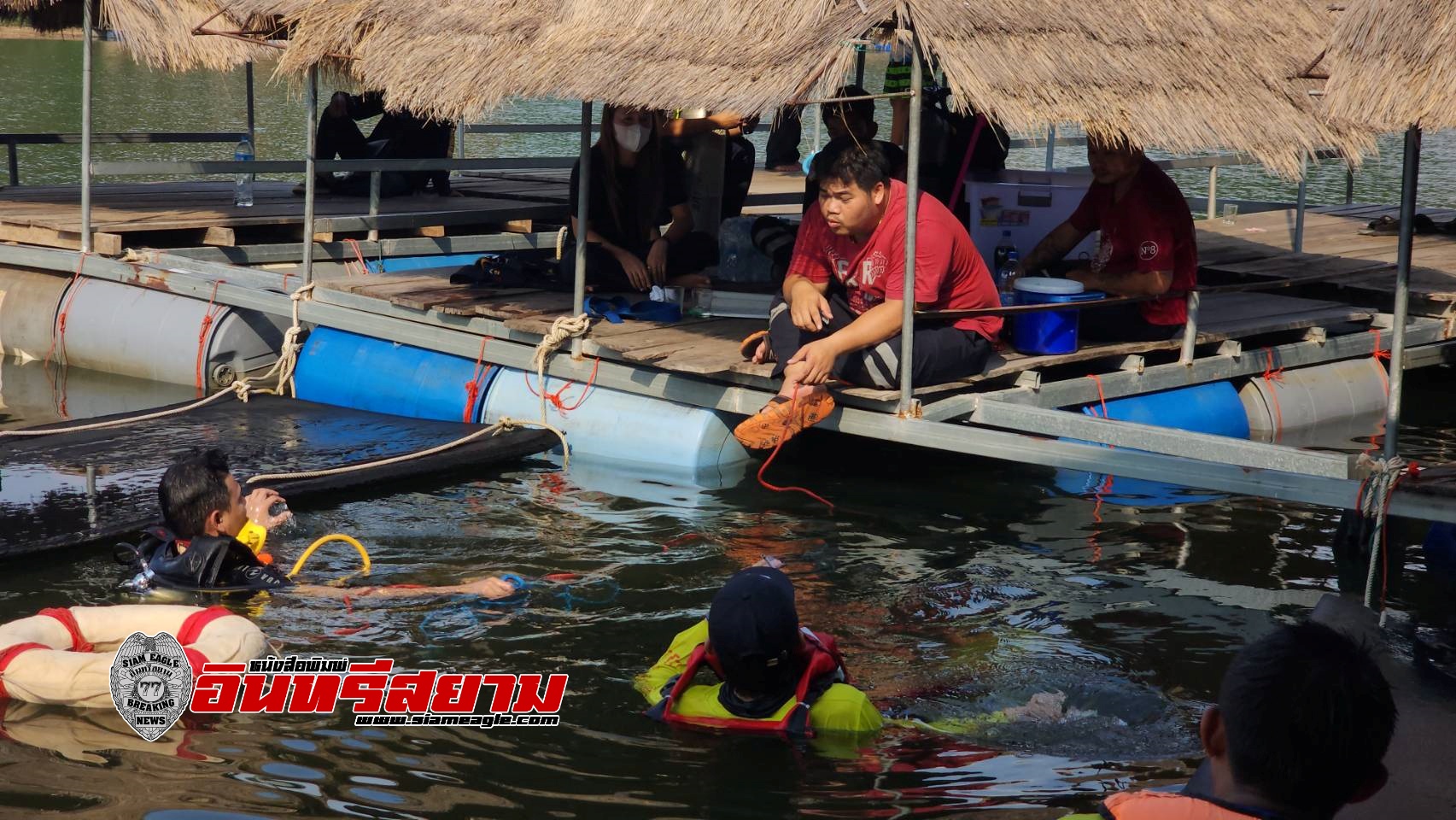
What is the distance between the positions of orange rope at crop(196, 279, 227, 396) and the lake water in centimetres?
110

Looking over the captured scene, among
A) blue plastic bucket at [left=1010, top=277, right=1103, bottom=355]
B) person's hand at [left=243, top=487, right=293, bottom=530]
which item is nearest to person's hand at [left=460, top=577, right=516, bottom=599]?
person's hand at [left=243, top=487, right=293, bottom=530]

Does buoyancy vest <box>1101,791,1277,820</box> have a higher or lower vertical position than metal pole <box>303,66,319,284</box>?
lower

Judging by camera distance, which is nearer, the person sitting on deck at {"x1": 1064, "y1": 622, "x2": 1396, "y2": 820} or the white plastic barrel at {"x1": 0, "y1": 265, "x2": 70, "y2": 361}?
the person sitting on deck at {"x1": 1064, "y1": 622, "x2": 1396, "y2": 820}

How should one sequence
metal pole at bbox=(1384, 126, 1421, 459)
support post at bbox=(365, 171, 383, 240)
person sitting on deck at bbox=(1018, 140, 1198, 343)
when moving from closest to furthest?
1. metal pole at bbox=(1384, 126, 1421, 459)
2. person sitting on deck at bbox=(1018, 140, 1198, 343)
3. support post at bbox=(365, 171, 383, 240)

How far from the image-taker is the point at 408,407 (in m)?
9.69

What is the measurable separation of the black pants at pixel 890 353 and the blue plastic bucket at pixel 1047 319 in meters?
0.53

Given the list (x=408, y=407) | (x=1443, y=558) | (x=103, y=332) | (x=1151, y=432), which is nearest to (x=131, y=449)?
(x=408, y=407)

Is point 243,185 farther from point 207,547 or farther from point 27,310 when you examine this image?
point 207,547

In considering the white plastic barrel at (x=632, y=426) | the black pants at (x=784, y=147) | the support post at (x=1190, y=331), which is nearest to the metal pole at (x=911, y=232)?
the white plastic barrel at (x=632, y=426)

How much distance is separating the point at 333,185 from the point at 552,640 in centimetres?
950

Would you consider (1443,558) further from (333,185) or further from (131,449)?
(333,185)

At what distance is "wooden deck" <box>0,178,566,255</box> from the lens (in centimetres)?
1187

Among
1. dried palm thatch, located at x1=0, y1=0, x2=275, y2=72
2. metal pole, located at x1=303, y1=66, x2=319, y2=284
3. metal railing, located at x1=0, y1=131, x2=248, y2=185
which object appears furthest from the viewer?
A: metal railing, located at x1=0, y1=131, x2=248, y2=185

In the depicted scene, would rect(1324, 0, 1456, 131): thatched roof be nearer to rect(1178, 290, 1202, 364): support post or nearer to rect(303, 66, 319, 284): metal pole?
rect(1178, 290, 1202, 364): support post
